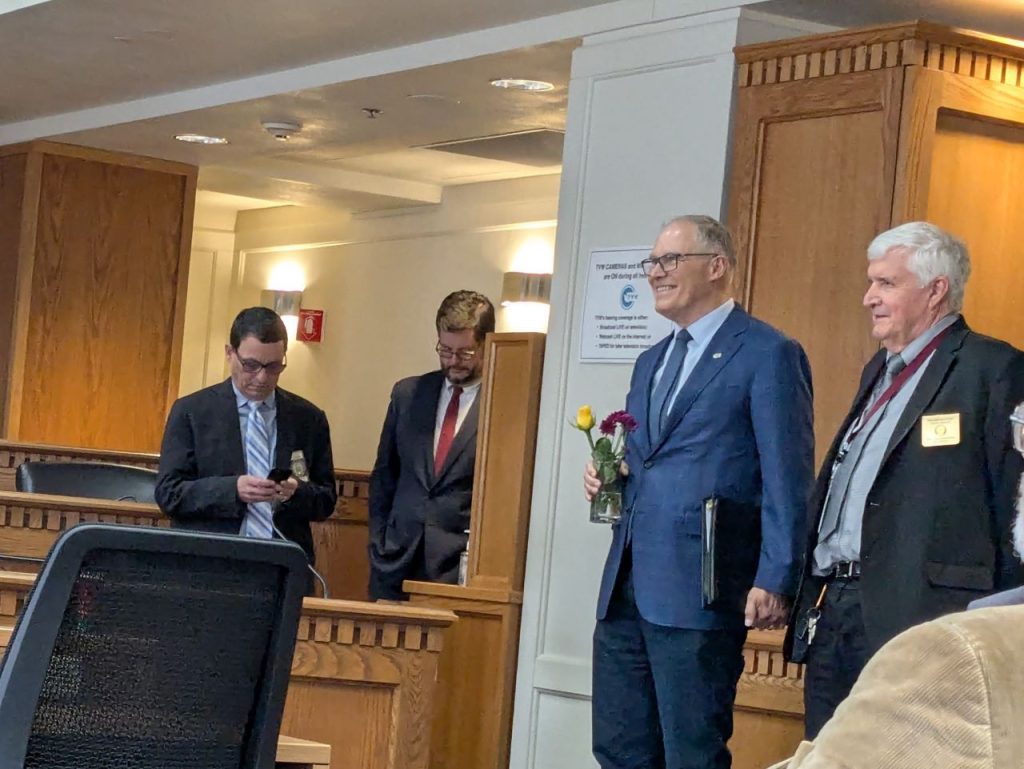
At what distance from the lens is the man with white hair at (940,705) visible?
1018 millimetres

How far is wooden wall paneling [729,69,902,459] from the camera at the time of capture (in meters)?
4.64

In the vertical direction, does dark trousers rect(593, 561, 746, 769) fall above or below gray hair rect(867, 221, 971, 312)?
below

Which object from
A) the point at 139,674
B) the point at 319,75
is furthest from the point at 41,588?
the point at 319,75

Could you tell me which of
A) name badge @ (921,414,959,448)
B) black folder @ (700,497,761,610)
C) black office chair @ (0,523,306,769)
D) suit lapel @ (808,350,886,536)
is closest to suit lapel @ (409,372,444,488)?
black folder @ (700,497,761,610)

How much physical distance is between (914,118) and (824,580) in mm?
1765

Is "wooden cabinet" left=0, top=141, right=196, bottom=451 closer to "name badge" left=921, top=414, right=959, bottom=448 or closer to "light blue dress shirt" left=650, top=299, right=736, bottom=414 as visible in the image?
"light blue dress shirt" left=650, top=299, right=736, bottom=414

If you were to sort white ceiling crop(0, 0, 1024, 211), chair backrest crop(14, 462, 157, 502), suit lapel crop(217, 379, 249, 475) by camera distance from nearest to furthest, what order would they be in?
suit lapel crop(217, 379, 249, 475) → chair backrest crop(14, 462, 157, 502) → white ceiling crop(0, 0, 1024, 211)

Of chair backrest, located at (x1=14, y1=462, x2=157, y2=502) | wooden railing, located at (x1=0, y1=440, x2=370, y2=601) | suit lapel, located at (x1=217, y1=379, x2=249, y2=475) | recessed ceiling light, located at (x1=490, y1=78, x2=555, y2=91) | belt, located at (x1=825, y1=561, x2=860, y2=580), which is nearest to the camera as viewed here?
belt, located at (x1=825, y1=561, x2=860, y2=580)

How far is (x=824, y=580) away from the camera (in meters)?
3.28

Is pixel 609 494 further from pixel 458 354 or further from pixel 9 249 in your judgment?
pixel 9 249

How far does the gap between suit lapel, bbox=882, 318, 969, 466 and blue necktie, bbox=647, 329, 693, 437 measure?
629 millimetres

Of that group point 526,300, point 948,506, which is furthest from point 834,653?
point 526,300

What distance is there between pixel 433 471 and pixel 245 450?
34.1 inches

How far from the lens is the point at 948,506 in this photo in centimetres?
308
